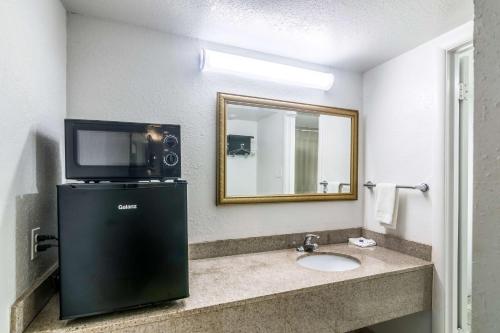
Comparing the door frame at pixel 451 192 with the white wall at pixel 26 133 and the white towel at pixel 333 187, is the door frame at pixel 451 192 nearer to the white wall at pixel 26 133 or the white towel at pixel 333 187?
the white towel at pixel 333 187

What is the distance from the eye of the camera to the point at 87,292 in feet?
3.20

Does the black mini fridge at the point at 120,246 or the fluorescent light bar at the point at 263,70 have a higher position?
the fluorescent light bar at the point at 263,70

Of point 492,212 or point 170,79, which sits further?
point 170,79

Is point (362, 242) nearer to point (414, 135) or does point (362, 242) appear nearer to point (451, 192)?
point (451, 192)

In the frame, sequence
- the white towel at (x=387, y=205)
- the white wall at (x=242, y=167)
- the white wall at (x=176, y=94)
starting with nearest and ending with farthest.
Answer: the white wall at (x=176, y=94) < the white wall at (x=242, y=167) < the white towel at (x=387, y=205)

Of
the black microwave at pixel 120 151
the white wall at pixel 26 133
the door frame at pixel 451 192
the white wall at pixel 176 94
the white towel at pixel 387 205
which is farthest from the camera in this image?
the white towel at pixel 387 205

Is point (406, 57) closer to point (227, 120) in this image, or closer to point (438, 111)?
point (438, 111)

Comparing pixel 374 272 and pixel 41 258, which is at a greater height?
pixel 41 258

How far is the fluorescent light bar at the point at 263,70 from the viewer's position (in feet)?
5.40

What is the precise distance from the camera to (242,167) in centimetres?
180

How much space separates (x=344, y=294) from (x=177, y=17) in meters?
1.65

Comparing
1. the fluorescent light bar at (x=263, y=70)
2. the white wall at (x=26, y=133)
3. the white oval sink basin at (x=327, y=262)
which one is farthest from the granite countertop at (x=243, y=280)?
the fluorescent light bar at (x=263, y=70)

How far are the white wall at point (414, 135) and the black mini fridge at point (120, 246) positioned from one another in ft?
4.86

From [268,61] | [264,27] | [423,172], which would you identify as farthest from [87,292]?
[423,172]
